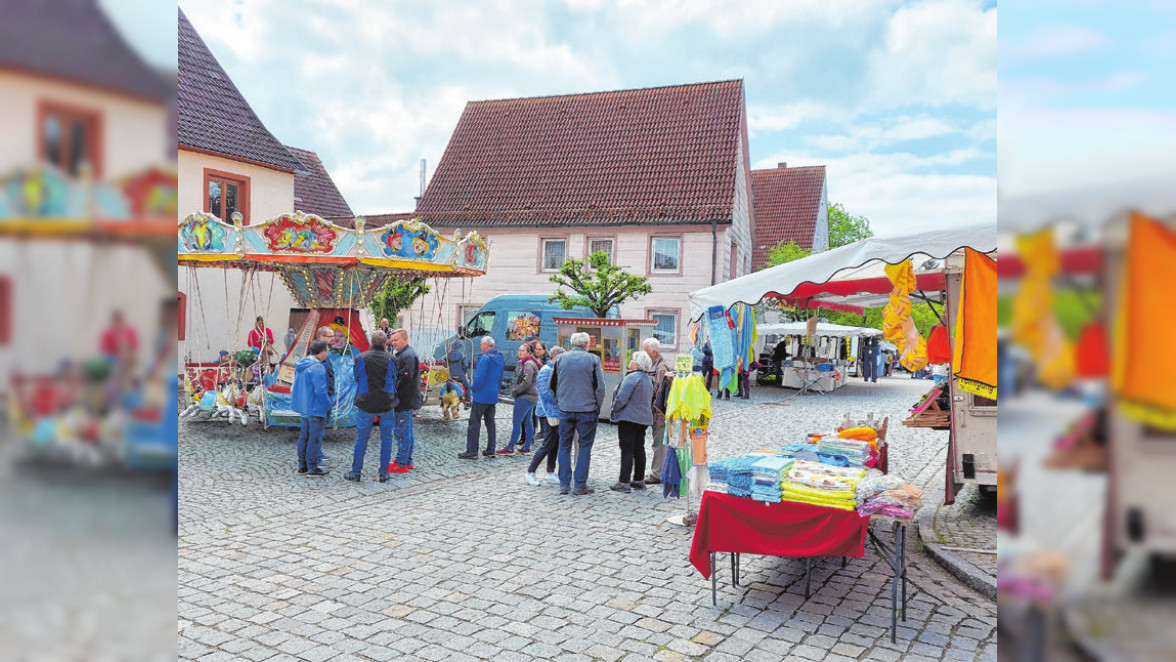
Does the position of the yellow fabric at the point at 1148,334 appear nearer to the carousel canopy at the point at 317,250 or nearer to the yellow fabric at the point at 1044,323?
the yellow fabric at the point at 1044,323

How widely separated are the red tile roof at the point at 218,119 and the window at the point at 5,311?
1875 cm

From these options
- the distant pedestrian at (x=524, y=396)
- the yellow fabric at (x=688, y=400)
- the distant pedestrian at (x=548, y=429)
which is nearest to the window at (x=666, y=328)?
the distant pedestrian at (x=524, y=396)

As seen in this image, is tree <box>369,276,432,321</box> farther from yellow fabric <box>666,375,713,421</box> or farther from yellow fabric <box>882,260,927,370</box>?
yellow fabric <box>882,260,927,370</box>

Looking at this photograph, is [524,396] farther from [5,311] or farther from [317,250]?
[5,311]

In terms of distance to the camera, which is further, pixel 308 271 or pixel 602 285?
pixel 602 285

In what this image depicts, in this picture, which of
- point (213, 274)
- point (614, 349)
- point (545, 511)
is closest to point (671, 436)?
point (545, 511)

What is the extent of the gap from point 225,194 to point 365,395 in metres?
12.7

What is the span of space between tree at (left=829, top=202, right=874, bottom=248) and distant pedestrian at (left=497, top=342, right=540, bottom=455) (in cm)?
3632

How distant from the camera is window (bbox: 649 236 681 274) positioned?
2488 cm

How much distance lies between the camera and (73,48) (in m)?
1.05

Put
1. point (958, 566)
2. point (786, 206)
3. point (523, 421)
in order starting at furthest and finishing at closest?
point (786, 206) → point (523, 421) → point (958, 566)

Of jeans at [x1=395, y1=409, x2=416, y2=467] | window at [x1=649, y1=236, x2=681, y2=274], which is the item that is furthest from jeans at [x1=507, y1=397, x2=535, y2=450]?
window at [x1=649, y1=236, x2=681, y2=274]

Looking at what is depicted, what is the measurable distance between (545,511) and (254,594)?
3.21 meters

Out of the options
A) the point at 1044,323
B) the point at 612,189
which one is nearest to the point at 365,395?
the point at 1044,323
